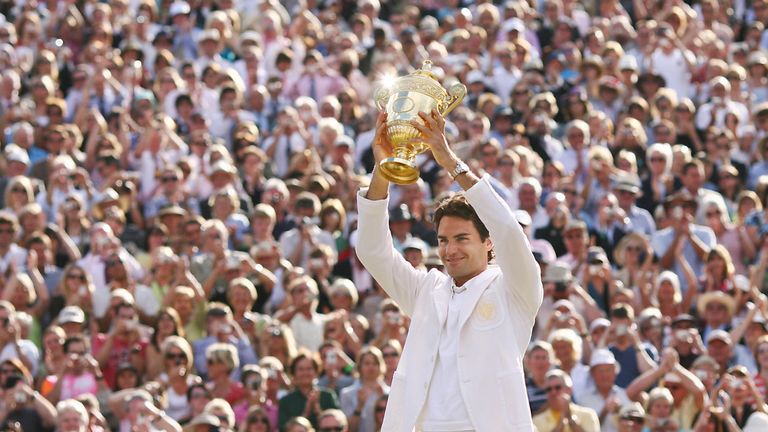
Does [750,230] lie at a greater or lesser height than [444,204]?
lesser

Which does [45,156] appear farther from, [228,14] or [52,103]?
[228,14]

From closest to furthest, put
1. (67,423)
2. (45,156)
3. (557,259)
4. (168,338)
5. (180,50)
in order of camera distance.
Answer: (67,423), (168,338), (557,259), (45,156), (180,50)

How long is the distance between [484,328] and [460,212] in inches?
18.1

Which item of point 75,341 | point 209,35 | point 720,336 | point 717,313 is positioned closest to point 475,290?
point 75,341

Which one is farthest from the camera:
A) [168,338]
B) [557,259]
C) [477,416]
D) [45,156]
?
[45,156]

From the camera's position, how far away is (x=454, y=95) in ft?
24.6

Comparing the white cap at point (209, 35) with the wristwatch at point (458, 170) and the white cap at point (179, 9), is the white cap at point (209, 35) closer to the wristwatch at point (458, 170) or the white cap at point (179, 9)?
the white cap at point (179, 9)

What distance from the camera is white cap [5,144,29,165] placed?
16031 millimetres

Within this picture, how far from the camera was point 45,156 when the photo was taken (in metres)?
16.6

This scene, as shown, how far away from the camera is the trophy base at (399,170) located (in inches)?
288

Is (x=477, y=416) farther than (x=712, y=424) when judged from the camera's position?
No

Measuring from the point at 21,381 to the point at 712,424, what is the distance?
15.0ft

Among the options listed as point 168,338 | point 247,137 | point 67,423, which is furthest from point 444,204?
point 247,137

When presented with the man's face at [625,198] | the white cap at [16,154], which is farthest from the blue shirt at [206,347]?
the man's face at [625,198]
